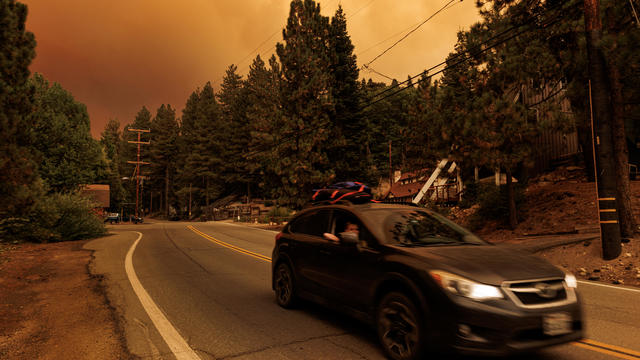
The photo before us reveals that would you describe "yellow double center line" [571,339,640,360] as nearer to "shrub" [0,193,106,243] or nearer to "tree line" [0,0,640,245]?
"tree line" [0,0,640,245]

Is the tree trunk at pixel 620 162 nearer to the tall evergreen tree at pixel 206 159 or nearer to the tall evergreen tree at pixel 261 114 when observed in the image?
the tall evergreen tree at pixel 261 114

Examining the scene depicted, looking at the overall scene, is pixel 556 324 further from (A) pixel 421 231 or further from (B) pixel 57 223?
(B) pixel 57 223

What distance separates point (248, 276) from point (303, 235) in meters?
3.66

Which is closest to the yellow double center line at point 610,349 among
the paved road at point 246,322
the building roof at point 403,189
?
the paved road at point 246,322

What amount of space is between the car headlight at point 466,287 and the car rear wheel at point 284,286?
309 cm

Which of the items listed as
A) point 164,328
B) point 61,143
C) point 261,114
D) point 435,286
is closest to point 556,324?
point 435,286

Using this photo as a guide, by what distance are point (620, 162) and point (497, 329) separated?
10.6 m

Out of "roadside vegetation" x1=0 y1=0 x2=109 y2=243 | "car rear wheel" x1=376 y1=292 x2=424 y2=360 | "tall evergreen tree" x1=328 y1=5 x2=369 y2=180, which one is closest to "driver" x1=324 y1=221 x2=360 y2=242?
"car rear wheel" x1=376 y1=292 x2=424 y2=360

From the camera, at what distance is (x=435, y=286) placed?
12.1ft

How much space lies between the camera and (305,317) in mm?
5824

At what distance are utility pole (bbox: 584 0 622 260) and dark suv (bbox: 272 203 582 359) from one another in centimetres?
716

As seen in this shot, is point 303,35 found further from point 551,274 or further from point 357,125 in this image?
point 551,274

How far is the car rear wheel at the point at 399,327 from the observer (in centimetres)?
381

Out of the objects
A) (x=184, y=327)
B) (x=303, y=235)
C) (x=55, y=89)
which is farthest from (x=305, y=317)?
(x=55, y=89)
